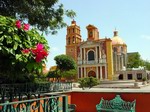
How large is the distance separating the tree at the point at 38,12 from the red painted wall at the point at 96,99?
3585 millimetres

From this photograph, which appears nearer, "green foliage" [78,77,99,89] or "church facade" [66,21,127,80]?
"green foliage" [78,77,99,89]

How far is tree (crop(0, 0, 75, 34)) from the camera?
9422 mm

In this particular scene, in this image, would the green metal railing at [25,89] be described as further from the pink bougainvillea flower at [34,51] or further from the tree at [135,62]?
the tree at [135,62]

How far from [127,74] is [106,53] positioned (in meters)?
5.85

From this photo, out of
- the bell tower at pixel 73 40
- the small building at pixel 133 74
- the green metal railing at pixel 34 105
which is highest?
the bell tower at pixel 73 40

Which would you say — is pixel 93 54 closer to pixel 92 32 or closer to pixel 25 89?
pixel 92 32

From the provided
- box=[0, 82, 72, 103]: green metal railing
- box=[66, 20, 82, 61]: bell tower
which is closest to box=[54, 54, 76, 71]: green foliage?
box=[66, 20, 82, 61]: bell tower

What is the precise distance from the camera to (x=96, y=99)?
9.44m

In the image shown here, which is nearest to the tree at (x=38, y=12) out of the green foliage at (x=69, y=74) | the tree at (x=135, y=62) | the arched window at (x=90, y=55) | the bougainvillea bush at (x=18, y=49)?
the bougainvillea bush at (x=18, y=49)

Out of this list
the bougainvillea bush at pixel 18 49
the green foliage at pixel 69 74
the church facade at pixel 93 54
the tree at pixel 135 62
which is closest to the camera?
the bougainvillea bush at pixel 18 49

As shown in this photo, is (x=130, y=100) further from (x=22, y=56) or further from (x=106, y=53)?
(x=106, y=53)

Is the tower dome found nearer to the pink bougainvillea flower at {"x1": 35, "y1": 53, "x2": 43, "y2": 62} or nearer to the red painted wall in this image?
the red painted wall

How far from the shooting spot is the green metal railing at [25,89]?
8.73 metres

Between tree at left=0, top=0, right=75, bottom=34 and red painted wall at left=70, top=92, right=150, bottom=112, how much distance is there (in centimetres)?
358
